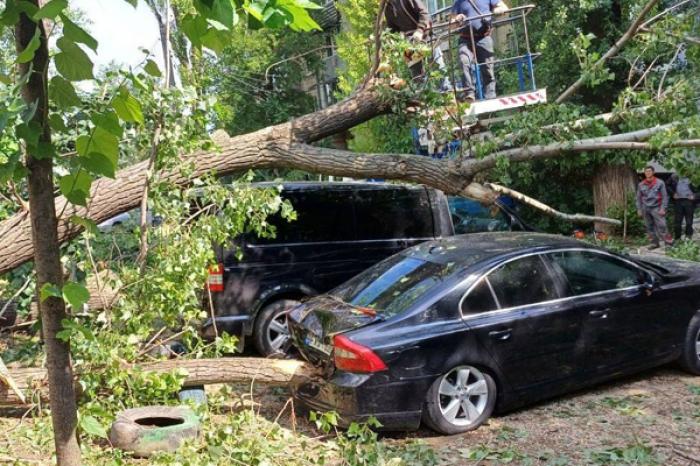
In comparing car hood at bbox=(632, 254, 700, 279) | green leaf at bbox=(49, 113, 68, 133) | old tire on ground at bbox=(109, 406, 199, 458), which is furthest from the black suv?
green leaf at bbox=(49, 113, 68, 133)

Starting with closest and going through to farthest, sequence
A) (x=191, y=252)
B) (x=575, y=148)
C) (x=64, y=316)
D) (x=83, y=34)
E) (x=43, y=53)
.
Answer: (x=83, y=34)
(x=43, y=53)
(x=64, y=316)
(x=191, y=252)
(x=575, y=148)

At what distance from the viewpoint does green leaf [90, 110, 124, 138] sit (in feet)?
7.09

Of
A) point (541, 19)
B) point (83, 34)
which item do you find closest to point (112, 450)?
point (83, 34)

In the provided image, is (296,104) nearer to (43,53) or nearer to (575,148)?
(575,148)

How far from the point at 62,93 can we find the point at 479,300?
13.3 feet

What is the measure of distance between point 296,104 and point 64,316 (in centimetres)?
2920

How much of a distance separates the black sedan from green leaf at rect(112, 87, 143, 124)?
3246 mm

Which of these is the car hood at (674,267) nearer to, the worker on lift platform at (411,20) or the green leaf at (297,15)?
the worker on lift platform at (411,20)

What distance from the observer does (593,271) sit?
631 cm

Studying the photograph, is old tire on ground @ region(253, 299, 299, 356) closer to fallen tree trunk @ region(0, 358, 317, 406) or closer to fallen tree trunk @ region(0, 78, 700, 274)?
fallen tree trunk @ region(0, 78, 700, 274)

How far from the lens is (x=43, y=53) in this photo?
2.25 metres

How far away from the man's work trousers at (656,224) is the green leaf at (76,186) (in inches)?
511

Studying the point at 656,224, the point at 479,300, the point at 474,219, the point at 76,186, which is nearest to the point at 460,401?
the point at 479,300

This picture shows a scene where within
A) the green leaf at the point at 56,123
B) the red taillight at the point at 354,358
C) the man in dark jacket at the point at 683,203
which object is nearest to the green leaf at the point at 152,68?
the green leaf at the point at 56,123
